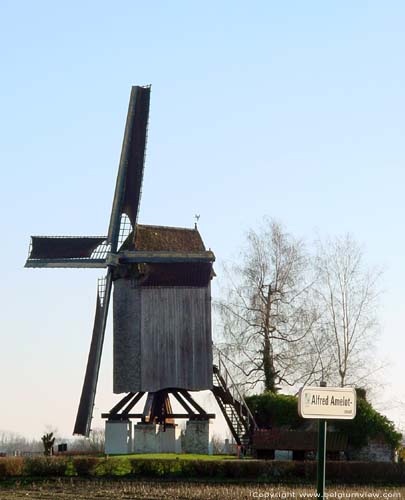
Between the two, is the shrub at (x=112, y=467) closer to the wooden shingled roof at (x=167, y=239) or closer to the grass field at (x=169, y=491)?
the grass field at (x=169, y=491)

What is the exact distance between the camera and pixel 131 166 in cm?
4206

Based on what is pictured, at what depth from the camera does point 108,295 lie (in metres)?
40.9

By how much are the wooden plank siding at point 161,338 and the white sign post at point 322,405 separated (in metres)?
29.0

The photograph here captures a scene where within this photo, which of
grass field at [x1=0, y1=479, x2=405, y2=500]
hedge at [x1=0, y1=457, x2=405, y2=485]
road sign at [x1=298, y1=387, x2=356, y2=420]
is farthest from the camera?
hedge at [x1=0, y1=457, x2=405, y2=485]

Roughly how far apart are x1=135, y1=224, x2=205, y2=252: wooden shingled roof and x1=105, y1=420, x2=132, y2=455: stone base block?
689 centimetres

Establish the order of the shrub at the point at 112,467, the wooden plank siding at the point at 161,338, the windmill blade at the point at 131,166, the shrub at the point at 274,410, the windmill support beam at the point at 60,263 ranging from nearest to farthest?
the shrub at the point at 112,467 < the wooden plank siding at the point at 161,338 < the windmill support beam at the point at 60,263 < the windmill blade at the point at 131,166 < the shrub at the point at 274,410

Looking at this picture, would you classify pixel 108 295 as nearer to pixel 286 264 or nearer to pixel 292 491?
pixel 286 264

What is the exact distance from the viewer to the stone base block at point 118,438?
133ft

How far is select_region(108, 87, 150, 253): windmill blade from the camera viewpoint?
137 ft

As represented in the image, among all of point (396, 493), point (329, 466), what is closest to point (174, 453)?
point (329, 466)

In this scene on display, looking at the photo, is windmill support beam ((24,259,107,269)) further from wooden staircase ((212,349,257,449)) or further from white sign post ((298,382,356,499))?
white sign post ((298,382,356,499))

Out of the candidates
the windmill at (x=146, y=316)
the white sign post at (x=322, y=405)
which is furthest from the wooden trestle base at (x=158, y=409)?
the white sign post at (x=322, y=405)

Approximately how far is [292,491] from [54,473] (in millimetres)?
12500

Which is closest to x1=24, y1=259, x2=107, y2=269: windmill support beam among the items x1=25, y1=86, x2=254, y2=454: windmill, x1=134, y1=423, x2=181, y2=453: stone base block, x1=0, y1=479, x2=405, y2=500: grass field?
x1=25, y1=86, x2=254, y2=454: windmill
